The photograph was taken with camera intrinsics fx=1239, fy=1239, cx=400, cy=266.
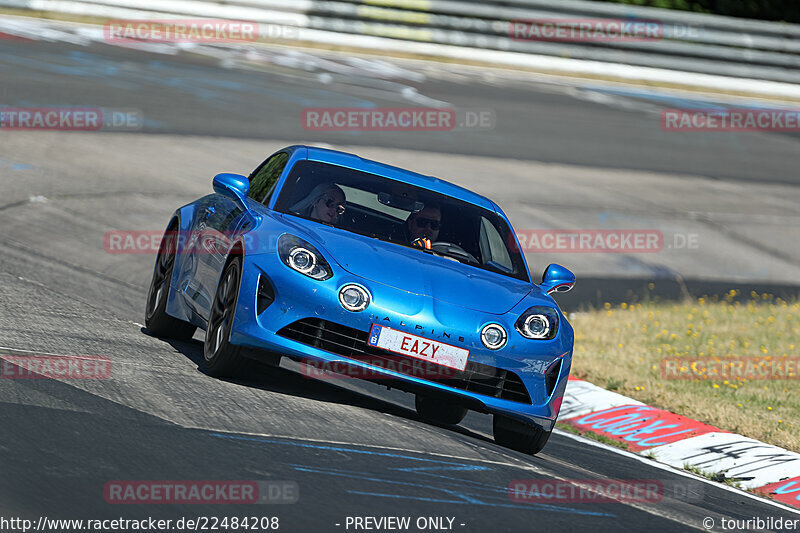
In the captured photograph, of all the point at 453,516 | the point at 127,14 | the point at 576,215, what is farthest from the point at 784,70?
the point at 453,516

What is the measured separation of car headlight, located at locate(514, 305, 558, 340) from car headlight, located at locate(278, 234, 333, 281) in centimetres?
111

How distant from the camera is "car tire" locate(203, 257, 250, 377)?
6.70 metres

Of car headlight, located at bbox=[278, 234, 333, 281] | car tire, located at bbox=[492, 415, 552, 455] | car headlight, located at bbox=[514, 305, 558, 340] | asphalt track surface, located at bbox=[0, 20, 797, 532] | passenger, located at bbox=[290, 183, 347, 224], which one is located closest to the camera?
asphalt track surface, located at bbox=[0, 20, 797, 532]

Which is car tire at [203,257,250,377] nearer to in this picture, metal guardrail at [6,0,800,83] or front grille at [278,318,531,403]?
front grille at [278,318,531,403]

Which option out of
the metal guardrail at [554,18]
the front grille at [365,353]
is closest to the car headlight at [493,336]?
the front grille at [365,353]

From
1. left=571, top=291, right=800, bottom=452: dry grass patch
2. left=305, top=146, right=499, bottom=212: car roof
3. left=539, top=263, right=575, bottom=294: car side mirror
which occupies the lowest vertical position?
left=571, top=291, right=800, bottom=452: dry grass patch

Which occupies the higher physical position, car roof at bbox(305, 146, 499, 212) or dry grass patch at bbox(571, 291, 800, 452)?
car roof at bbox(305, 146, 499, 212)

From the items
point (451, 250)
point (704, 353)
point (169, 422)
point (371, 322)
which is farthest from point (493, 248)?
point (704, 353)

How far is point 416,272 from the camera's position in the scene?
22.5ft

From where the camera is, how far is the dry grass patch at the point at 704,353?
29.7 feet

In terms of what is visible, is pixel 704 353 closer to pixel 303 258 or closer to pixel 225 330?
pixel 303 258

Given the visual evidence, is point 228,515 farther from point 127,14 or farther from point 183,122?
point 127,14

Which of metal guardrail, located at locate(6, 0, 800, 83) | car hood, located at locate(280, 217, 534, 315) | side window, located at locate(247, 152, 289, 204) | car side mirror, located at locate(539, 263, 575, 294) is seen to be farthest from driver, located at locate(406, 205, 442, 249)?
metal guardrail, located at locate(6, 0, 800, 83)

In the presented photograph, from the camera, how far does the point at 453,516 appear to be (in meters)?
5.04
